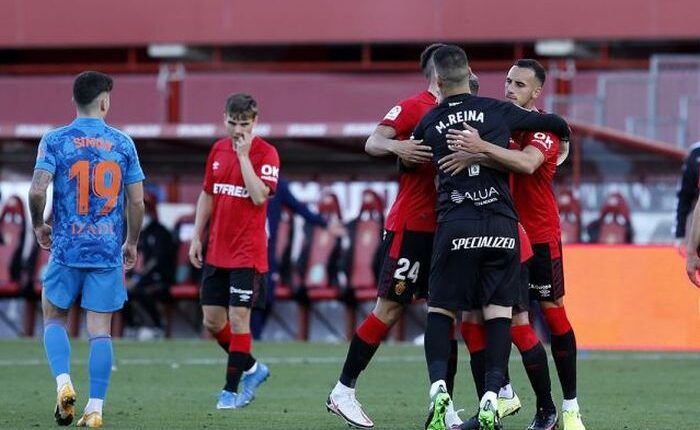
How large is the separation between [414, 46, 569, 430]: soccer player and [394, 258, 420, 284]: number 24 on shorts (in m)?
0.59

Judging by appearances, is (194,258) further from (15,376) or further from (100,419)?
(15,376)

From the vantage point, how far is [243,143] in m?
11.1

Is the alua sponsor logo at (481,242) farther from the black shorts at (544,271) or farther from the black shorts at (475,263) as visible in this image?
the black shorts at (544,271)

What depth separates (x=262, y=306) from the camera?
11461 millimetres

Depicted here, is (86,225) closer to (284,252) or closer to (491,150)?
(491,150)

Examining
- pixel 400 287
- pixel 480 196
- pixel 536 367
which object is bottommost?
pixel 536 367

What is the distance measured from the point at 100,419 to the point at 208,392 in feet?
9.77

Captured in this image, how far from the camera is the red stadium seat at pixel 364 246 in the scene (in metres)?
20.5

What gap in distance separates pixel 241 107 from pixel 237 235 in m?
0.88

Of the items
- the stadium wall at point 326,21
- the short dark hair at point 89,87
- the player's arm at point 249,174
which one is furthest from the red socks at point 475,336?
the stadium wall at point 326,21

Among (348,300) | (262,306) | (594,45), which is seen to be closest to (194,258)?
(262,306)

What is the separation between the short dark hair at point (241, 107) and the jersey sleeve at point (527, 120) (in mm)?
2813

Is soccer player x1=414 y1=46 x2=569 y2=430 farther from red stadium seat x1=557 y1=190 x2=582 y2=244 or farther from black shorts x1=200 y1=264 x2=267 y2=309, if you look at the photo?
red stadium seat x1=557 y1=190 x2=582 y2=244

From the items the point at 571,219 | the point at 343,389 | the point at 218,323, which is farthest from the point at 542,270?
the point at 571,219
